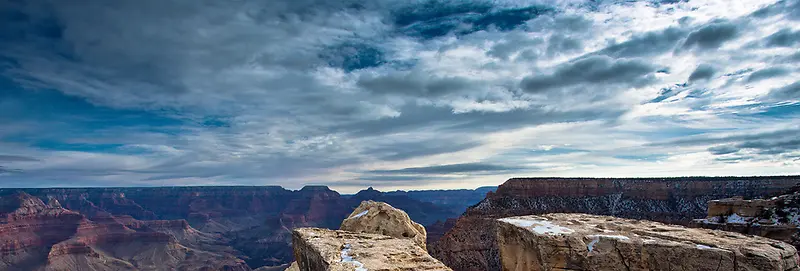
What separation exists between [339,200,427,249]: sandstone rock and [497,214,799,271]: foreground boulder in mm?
3322

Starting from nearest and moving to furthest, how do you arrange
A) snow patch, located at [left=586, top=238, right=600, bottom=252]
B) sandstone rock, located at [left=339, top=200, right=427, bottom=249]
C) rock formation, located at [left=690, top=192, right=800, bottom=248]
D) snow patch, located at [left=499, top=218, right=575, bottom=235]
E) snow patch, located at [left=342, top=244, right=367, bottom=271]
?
snow patch, located at [left=342, top=244, right=367, bottom=271] < snow patch, located at [left=586, top=238, right=600, bottom=252] < snow patch, located at [left=499, top=218, right=575, bottom=235] < sandstone rock, located at [left=339, top=200, right=427, bottom=249] < rock formation, located at [left=690, top=192, right=800, bottom=248]

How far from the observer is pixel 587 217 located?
1084 centimetres

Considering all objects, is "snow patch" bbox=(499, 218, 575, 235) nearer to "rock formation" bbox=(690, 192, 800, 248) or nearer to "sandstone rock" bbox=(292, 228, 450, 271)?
"sandstone rock" bbox=(292, 228, 450, 271)

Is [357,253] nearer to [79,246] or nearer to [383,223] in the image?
[383,223]

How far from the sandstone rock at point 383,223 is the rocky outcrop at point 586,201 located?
1655 inches

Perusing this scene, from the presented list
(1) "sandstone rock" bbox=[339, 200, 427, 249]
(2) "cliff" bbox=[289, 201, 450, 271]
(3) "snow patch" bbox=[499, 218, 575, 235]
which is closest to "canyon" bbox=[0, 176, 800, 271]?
(1) "sandstone rock" bbox=[339, 200, 427, 249]

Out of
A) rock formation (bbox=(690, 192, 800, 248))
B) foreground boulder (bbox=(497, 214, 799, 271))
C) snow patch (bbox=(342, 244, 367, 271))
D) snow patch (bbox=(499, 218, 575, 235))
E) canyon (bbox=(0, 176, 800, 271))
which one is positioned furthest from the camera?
canyon (bbox=(0, 176, 800, 271))

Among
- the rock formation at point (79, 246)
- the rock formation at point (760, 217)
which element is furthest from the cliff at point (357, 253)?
the rock formation at point (79, 246)

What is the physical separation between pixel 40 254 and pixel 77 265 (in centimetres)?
2052

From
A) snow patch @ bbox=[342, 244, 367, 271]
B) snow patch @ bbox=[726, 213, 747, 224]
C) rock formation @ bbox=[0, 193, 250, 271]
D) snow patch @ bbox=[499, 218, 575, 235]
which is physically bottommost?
rock formation @ bbox=[0, 193, 250, 271]

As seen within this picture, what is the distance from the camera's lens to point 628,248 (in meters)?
7.88

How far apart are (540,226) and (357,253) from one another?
4.40m

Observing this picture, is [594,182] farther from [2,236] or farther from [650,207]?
[2,236]

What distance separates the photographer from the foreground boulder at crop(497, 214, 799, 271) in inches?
269
